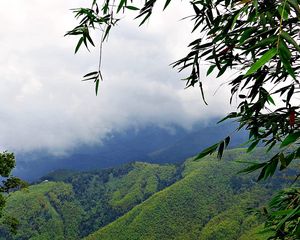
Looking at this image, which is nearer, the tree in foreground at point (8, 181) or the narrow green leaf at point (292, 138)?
the narrow green leaf at point (292, 138)

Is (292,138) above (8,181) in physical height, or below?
below

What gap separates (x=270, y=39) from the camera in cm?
184

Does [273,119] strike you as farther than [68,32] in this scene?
Yes

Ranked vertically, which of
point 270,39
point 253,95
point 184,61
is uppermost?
point 184,61

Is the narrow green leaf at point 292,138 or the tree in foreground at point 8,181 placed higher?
the tree in foreground at point 8,181

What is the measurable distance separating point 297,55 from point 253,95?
640mm

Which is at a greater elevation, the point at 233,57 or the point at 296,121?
the point at 233,57

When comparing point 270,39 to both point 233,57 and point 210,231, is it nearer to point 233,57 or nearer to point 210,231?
point 233,57

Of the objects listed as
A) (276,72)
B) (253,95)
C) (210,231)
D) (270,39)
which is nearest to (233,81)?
(253,95)

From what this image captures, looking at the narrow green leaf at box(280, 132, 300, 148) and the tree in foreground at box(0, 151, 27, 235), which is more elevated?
the tree in foreground at box(0, 151, 27, 235)

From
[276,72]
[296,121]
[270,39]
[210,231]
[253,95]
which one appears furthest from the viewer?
[210,231]

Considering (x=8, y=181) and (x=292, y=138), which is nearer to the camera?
(x=292, y=138)

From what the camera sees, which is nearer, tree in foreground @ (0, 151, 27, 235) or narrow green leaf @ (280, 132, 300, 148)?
narrow green leaf @ (280, 132, 300, 148)

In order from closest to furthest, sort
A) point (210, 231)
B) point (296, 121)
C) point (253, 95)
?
point (296, 121) < point (253, 95) < point (210, 231)
